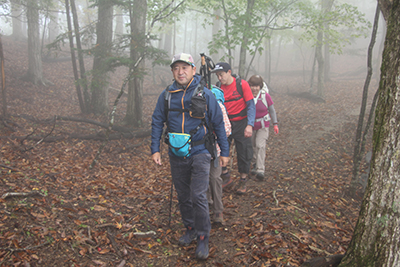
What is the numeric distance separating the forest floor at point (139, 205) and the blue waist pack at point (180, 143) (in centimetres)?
151

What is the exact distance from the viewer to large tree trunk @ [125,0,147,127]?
831 centimetres

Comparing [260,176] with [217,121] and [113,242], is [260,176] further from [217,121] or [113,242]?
[113,242]

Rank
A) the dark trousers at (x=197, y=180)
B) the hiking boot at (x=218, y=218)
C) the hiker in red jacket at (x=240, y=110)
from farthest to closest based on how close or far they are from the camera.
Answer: the hiker in red jacket at (x=240, y=110), the hiking boot at (x=218, y=218), the dark trousers at (x=197, y=180)

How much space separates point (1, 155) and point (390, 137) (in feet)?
25.2

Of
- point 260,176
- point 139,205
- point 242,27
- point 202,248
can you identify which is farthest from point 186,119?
point 242,27

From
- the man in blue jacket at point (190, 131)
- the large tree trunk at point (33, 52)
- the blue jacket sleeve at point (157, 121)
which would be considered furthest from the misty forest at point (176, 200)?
the large tree trunk at point (33, 52)

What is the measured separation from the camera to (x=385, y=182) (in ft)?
7.81

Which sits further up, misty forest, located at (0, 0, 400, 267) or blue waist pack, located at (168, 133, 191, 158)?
blue waist pack, located at (168, 133, 191, 158)

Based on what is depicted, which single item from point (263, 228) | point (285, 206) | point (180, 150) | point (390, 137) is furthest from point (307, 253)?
point (180, 150)

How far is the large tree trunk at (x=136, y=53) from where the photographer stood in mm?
8312

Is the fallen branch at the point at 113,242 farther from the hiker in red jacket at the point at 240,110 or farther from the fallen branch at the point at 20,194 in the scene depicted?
the hiker in red jacket at the point at 240,110

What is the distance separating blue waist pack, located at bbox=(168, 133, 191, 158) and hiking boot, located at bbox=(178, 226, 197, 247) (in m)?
1.30

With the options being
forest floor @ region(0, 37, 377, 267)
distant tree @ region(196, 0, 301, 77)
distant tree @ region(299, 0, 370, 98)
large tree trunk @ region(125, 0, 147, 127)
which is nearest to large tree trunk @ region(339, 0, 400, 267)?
forest floor @ region(0, 37, 377, 267)

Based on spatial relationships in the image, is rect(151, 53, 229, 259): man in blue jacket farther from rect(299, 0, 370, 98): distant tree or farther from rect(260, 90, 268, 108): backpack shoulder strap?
rect(299, 0, 370, 98): distant tree
